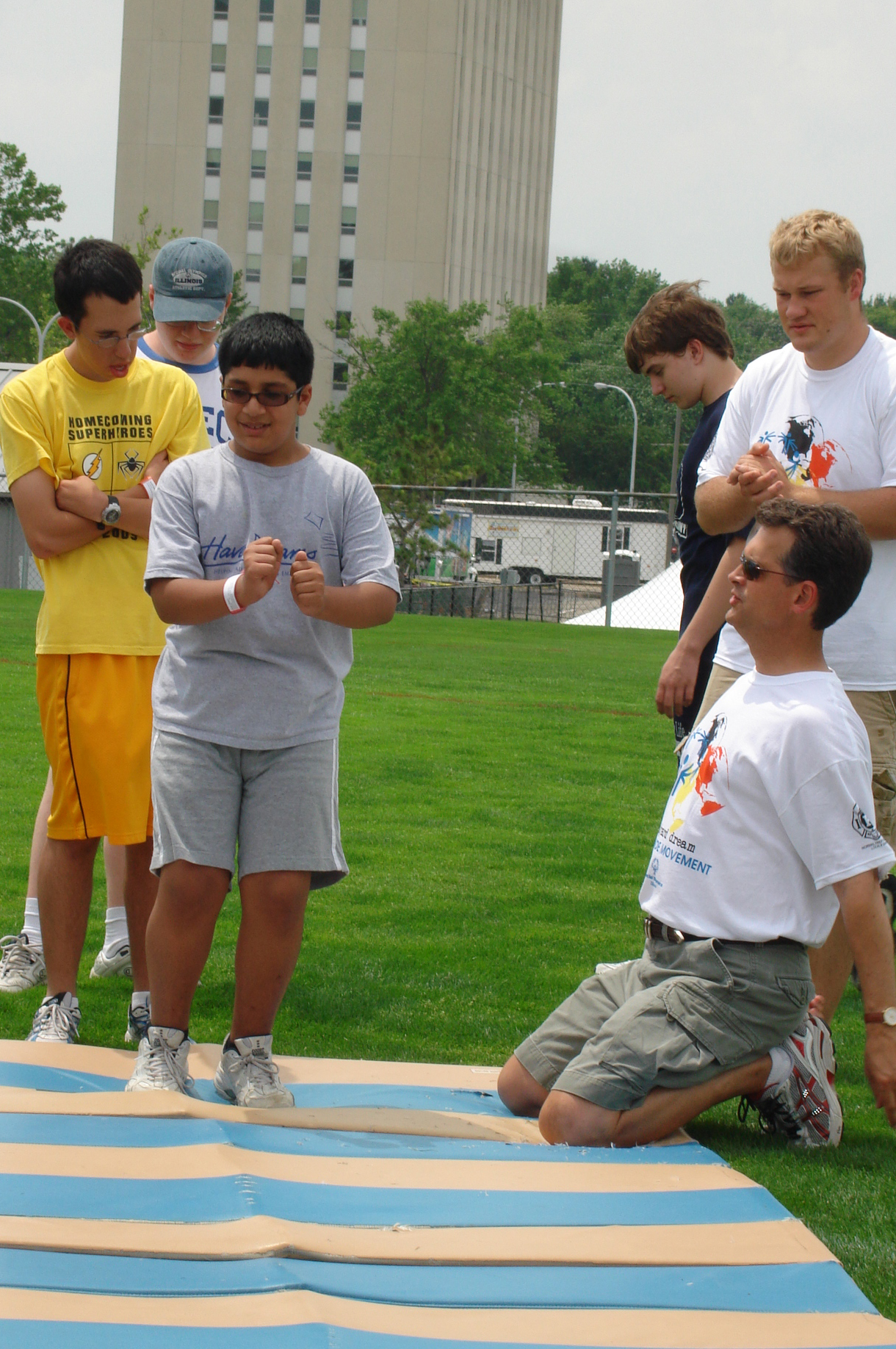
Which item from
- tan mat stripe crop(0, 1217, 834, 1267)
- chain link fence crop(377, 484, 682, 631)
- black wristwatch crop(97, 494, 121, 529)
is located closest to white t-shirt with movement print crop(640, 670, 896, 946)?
tan mat stripe crop(0, 1217, 834, 1267)

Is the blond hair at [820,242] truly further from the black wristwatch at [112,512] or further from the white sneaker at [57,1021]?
the white sneaker at [57,1021]

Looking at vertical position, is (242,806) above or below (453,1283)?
above

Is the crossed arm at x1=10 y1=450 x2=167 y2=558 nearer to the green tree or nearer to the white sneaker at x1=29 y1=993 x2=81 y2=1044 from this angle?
the white sneaker at x1=29 y1=993 x2=81 y2=1044

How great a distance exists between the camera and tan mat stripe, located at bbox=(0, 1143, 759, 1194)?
9.79ft

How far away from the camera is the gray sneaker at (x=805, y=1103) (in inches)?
140

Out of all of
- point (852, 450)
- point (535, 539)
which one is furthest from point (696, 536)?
point (535, 539)

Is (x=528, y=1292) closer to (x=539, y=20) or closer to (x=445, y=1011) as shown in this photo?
(x=445, y=1011)

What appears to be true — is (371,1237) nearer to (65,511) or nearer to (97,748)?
(97,748)

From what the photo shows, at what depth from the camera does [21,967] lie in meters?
4.61

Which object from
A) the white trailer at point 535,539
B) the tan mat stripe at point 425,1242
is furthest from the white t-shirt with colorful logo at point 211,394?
the white trailer at point 535,539

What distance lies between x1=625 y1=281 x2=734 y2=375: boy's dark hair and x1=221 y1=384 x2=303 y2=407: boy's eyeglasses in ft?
4.60

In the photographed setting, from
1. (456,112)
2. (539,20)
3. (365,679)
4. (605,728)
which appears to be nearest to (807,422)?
(605,728)

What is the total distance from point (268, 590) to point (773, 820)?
4.36 ft

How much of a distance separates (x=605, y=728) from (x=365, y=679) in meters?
3.21
